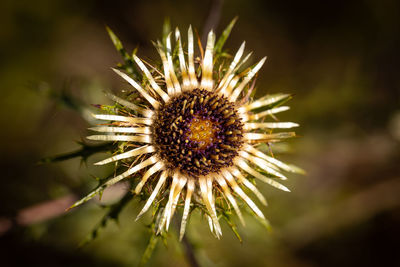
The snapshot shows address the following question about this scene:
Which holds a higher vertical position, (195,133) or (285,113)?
(285,113)

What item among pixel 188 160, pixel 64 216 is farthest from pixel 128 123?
pixel 64 216

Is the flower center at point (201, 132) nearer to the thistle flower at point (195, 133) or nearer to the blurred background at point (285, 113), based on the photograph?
the thistle flower at point (195, 133)

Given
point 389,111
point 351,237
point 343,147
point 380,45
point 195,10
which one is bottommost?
point 351,237

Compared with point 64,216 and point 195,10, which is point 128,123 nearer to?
point 64,216

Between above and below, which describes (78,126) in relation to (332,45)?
below

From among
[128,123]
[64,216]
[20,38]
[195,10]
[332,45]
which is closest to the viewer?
[128,123]

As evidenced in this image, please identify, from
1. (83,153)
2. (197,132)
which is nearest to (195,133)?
(197,132)

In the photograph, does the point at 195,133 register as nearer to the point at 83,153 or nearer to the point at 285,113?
the point at 83,153
